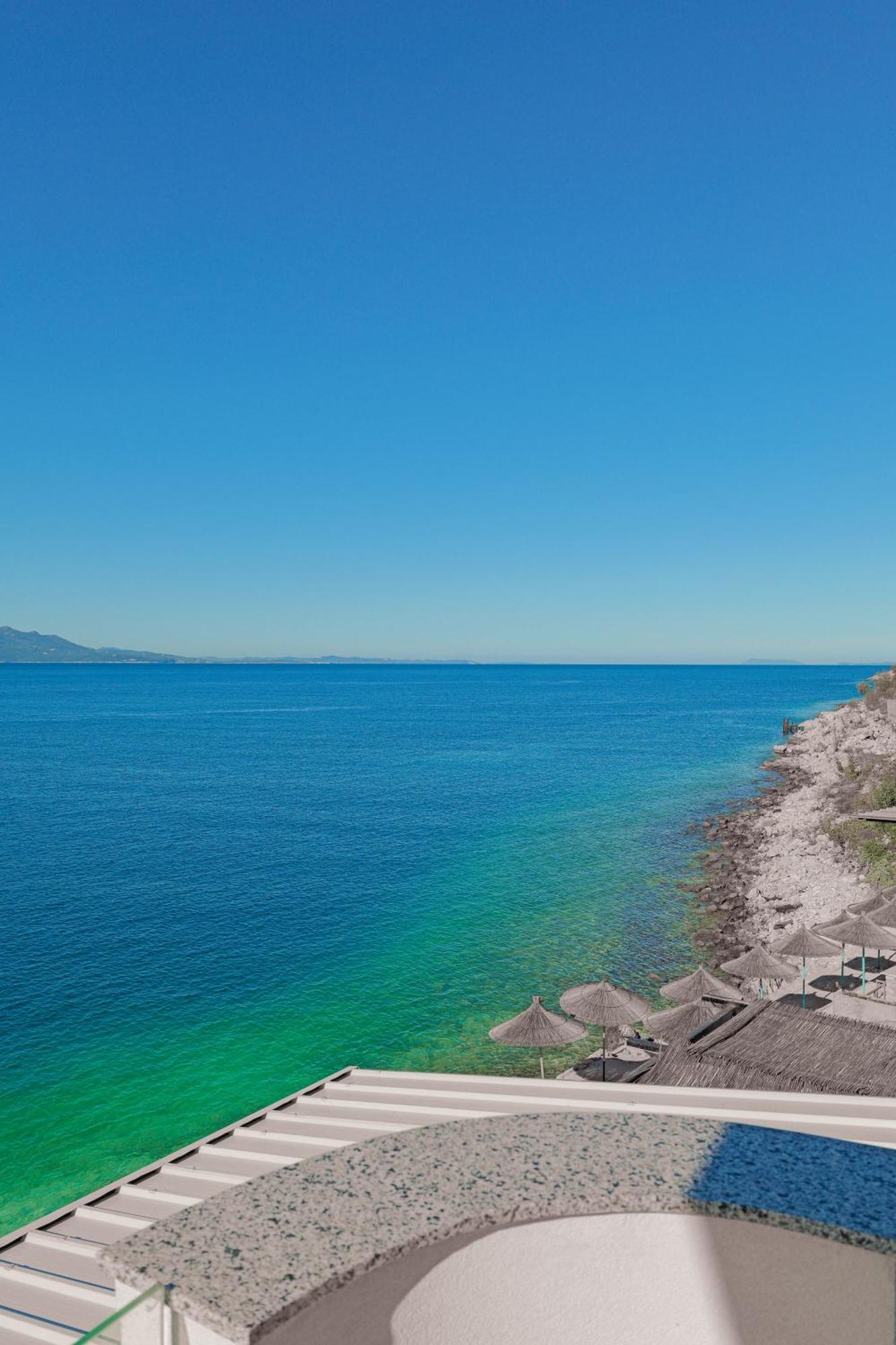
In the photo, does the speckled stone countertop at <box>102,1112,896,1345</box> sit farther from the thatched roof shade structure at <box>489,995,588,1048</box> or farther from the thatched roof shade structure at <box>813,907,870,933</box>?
the thatched roof shade structure at <box>813,907,870,933</box>

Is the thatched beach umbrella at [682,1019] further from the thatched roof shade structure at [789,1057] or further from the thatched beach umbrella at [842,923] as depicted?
the thatched beach umbrella at [842,923]

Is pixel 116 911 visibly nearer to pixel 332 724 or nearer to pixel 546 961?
pixel 546 961

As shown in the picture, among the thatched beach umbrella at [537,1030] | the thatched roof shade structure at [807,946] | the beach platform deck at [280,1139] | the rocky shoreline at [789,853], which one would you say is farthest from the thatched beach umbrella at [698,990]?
the beach platform deck at [280,1139]

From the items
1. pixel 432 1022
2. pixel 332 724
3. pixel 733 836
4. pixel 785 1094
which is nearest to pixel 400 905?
pixel 432 1022

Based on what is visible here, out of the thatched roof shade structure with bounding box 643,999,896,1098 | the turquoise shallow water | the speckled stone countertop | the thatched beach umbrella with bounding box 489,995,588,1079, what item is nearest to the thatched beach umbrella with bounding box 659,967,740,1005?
the thatched beach umbrella with bounding box 489,995,588,1079

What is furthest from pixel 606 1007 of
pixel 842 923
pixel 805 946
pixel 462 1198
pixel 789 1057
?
pixel 462 1198

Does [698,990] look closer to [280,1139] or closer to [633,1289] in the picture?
[280,1139]

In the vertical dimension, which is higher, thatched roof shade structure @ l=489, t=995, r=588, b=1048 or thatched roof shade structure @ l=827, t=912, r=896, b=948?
thatched roof shade structure @ l=827, t=912, r=896, b=948

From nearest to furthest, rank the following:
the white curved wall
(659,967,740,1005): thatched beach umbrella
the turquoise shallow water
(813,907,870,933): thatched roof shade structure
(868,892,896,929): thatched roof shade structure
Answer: the white curved wall → (659,967,740,1005): thatched beach umbrella → the turquoise shallow water → (868,892,896,929): thatched roof shade structure → (813,907,870,933): thatched roof shade structure
